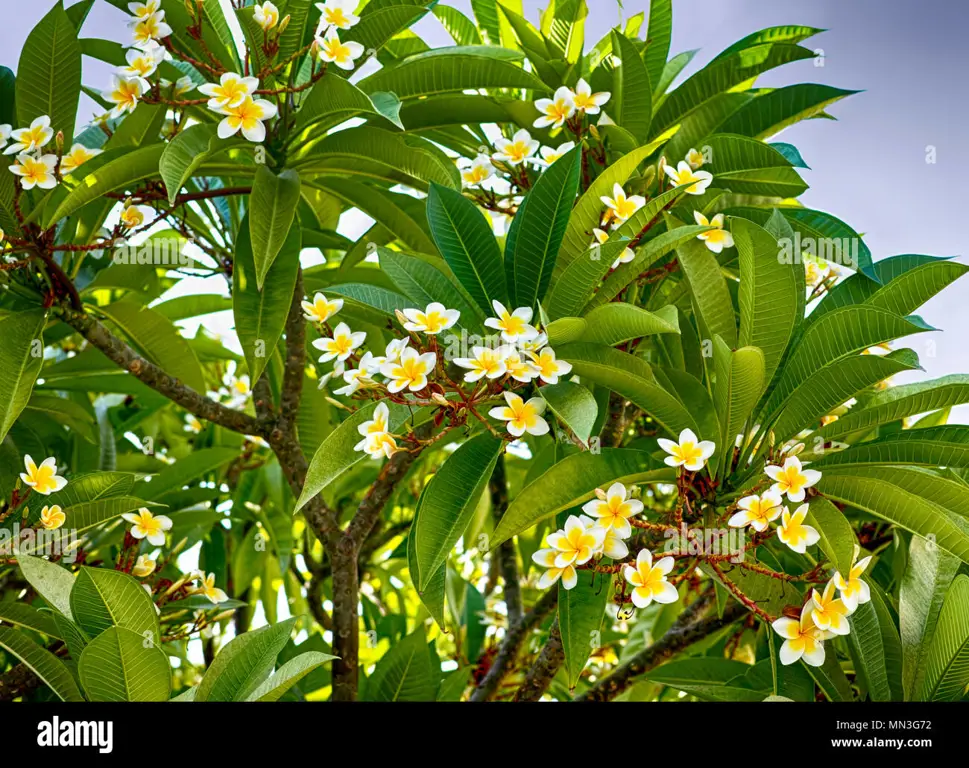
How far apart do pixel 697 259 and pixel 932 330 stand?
0.36 metres

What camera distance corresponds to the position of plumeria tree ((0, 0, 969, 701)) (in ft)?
4.65

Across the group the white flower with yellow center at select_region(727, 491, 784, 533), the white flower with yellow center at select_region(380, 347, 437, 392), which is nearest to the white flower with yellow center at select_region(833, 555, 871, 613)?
the white flower with yellow center at select_region(727, 491, 784, 533)

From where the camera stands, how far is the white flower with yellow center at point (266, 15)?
162 cm

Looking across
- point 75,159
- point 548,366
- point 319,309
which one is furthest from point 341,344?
point 75,159

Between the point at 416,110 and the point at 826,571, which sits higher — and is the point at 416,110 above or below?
above

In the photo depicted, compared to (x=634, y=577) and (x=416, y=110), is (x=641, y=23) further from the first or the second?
(x=634, y=577)

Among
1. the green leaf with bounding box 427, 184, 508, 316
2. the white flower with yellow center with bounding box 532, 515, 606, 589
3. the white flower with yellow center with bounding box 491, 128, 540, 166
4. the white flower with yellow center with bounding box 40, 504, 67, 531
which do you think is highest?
the white flower with yellow center with bounding box 491, 128, 540, 166

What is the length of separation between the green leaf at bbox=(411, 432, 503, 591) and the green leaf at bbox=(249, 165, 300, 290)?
0.45 m

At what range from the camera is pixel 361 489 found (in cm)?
291

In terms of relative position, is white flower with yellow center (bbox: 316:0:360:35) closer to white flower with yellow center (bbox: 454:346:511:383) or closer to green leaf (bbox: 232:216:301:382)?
green leaf (bbox: 232:216:301:382)

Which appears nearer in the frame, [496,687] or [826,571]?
[826,571]

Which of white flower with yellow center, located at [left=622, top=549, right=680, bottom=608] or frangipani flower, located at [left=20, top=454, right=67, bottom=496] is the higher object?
frangipani flower, located at [left=20, top=454, right=67, bottom=496]

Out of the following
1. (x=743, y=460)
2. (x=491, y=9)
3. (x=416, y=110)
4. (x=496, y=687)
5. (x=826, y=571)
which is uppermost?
(x=491, y=9)
